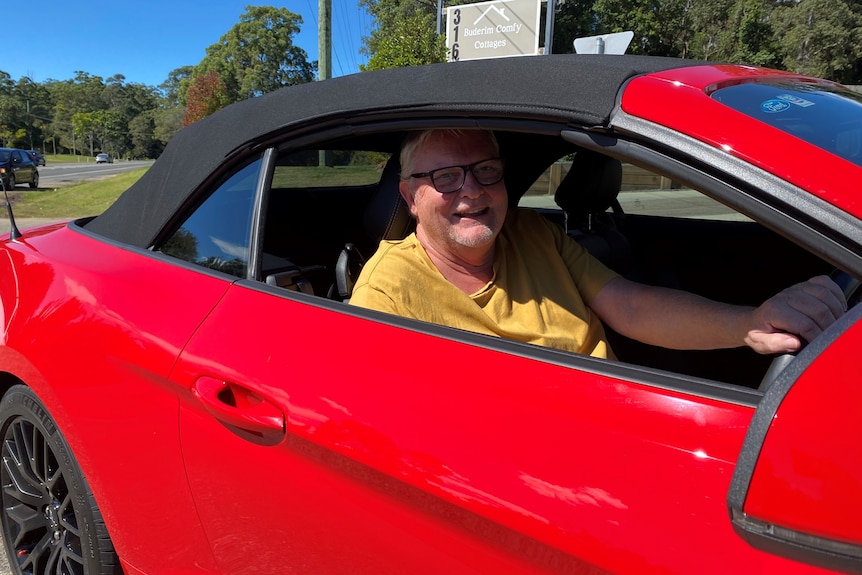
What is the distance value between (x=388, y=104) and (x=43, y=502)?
Result: 1713 millimetres

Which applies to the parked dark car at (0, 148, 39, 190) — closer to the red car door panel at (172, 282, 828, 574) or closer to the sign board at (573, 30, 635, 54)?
the sign board at (573, 30, 635, 54)

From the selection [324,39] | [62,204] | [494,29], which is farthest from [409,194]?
[494,29]

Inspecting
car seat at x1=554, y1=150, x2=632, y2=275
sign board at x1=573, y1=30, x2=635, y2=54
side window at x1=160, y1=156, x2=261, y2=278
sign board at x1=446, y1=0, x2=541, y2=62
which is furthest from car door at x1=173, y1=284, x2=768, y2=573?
sign board at x1=446, y1=0, x2=541, y2=62

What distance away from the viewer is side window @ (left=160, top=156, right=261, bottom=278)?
1574mm

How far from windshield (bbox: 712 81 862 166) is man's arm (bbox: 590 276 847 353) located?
267 mm

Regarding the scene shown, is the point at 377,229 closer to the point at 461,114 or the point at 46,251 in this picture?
the point at 461,114

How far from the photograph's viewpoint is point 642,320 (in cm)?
164

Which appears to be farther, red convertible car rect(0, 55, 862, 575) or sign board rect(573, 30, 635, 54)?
sign board rect(573, 30, 635, 54)

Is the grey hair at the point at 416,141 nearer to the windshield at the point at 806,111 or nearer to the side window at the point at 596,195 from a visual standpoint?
the windshield at the point at 806,111

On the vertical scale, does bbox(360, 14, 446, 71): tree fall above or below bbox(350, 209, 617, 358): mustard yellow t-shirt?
above

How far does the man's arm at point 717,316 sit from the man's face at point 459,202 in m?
0.40

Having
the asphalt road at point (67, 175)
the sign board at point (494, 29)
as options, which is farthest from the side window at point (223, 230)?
the asphalt road at point (67, 175)

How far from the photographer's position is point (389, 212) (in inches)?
79.8

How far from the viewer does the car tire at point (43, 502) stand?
5.68 feet
